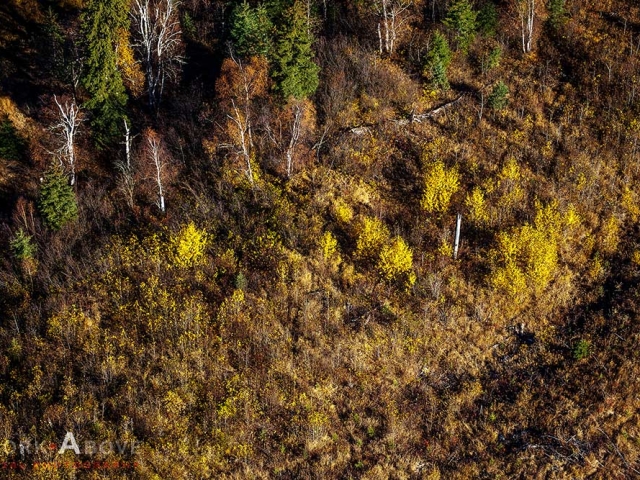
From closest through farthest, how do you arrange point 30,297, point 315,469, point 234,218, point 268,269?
point 315,469
point 30,297
point 268,269
point 234,218

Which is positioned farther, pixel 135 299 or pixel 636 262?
pixel 636 262

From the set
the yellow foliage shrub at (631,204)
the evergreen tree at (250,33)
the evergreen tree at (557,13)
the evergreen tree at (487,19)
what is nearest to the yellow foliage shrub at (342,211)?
the evergreen tree at (250,33)

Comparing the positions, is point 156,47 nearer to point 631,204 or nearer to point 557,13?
point 557,13

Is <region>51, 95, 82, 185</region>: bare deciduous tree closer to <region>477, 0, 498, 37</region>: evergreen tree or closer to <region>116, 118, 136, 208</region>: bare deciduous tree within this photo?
<region>116, 118, 136, 208</region>: bare deciduous tree

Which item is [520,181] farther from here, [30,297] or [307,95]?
[30,297]

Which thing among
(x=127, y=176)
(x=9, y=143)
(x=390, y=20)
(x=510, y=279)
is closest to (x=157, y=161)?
(x=127, y=176)

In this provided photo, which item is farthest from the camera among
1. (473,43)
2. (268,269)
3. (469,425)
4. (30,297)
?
(473,43)

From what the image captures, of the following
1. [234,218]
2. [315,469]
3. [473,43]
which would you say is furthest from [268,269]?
[473,43]

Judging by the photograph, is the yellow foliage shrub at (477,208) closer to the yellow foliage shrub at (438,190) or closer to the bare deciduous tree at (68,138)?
the yellow foliage shrub at (438,190)
